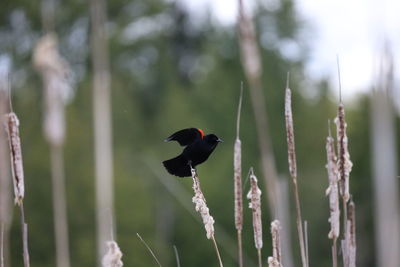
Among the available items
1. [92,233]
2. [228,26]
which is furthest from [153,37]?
[92,233]

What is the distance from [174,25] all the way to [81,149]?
15009 millimetres

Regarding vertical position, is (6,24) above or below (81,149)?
above

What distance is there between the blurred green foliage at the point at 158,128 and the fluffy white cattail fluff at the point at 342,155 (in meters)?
13.9

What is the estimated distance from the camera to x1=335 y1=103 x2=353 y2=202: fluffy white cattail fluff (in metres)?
3.82

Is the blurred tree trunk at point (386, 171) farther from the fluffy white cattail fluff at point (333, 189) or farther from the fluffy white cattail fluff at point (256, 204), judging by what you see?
the fluffy white cattail fluff at point (256, 204)

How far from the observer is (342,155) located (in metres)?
3.87

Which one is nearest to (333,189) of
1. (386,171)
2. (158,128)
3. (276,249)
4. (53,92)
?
(276,249)

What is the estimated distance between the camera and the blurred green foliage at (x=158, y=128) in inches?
744

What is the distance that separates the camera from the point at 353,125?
24.7 meters

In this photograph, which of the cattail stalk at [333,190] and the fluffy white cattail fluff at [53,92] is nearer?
the cattail stalk at [333,190]

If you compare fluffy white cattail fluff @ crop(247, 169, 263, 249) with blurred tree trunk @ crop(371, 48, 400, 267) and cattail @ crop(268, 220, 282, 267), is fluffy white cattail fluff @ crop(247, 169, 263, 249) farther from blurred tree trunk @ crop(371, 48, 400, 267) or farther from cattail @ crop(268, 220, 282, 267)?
blurred tree trunk @ crop(371, 48, 400, 267)

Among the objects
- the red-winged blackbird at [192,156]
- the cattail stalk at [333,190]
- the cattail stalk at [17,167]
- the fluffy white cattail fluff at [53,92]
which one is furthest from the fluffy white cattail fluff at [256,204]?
the fluffy white cattail fluff at [53,92]

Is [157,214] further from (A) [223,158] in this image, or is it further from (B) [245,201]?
(B) [245,201]

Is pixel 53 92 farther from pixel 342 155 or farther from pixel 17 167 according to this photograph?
pixel 342 155
